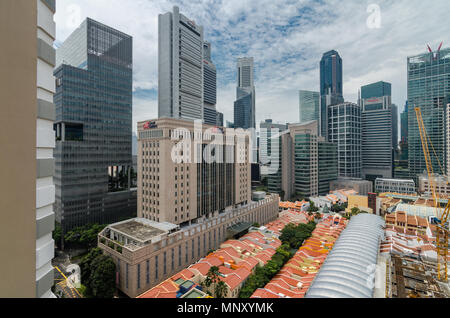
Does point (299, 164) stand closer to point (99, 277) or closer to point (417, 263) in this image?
point (417, 263)

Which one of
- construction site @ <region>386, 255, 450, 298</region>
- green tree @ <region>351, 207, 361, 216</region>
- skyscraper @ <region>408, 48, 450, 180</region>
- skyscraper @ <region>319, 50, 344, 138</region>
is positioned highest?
skyscraper @ <region>319, 50, 344, 138</region>

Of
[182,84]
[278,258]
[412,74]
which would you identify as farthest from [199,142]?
[412,74]

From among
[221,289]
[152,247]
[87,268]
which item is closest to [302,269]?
[221,289]

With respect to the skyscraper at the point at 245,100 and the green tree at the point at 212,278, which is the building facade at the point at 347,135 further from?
the green tree at the point at 212,278

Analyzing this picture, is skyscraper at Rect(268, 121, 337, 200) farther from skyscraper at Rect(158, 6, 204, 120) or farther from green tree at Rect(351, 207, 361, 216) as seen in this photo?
skyscraper at Rect(158, 6, 204, 120)

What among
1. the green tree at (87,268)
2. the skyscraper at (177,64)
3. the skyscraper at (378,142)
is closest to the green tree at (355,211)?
the green tree at (87,268)

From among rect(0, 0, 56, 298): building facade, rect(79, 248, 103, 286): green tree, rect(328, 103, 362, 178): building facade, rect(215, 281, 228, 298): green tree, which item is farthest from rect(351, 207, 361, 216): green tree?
rect(0, 0, 56, 298): building facade
